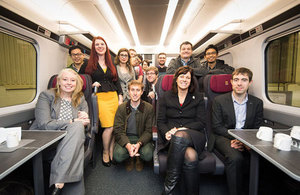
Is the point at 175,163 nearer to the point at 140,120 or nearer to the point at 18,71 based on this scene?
the point at 140,120

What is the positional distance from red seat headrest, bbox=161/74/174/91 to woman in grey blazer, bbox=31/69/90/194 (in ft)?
4.04

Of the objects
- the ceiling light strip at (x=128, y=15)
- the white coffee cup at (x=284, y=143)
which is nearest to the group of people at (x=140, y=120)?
the white coffee cup at (x=284, y=143)

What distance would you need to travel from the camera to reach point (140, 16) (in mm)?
4090

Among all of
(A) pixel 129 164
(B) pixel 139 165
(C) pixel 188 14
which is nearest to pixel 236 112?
(B) pixel 139 165

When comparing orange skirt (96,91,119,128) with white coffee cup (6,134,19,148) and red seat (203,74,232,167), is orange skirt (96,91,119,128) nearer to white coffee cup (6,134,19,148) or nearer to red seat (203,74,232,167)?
white coffee cup (6,134,19,148)

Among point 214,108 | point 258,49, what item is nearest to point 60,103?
point 214,108

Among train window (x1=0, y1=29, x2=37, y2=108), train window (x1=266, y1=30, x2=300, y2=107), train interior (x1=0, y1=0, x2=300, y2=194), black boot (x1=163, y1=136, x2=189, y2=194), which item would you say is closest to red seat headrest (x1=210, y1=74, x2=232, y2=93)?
train interior (x1=0, y1=0, x2=300, y2=194)

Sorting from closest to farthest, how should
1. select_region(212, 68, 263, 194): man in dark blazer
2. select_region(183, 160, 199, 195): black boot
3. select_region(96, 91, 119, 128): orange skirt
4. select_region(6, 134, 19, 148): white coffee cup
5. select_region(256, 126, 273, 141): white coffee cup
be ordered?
1. select_region(6, 134, 19, 148): white coffee cup
2. select_region(256, 126, 273, 141): white coffee cup
3. select_region(183, 160, 199, 195): black boot
4. select_region(212, 68, 263, 194): man in dark blazer
5. select_region(96, 91, 119, 128): orange skirt

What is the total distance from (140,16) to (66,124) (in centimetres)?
Result: 351

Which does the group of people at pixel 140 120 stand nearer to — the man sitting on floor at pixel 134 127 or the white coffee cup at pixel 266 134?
the man sitting on floor at pixel 134 127

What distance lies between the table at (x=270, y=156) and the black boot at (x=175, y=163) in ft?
1.84

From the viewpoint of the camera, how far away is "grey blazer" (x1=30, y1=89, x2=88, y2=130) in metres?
1.76

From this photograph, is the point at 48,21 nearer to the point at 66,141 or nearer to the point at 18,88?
the point at 18,88

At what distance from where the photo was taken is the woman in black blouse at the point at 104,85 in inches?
101
